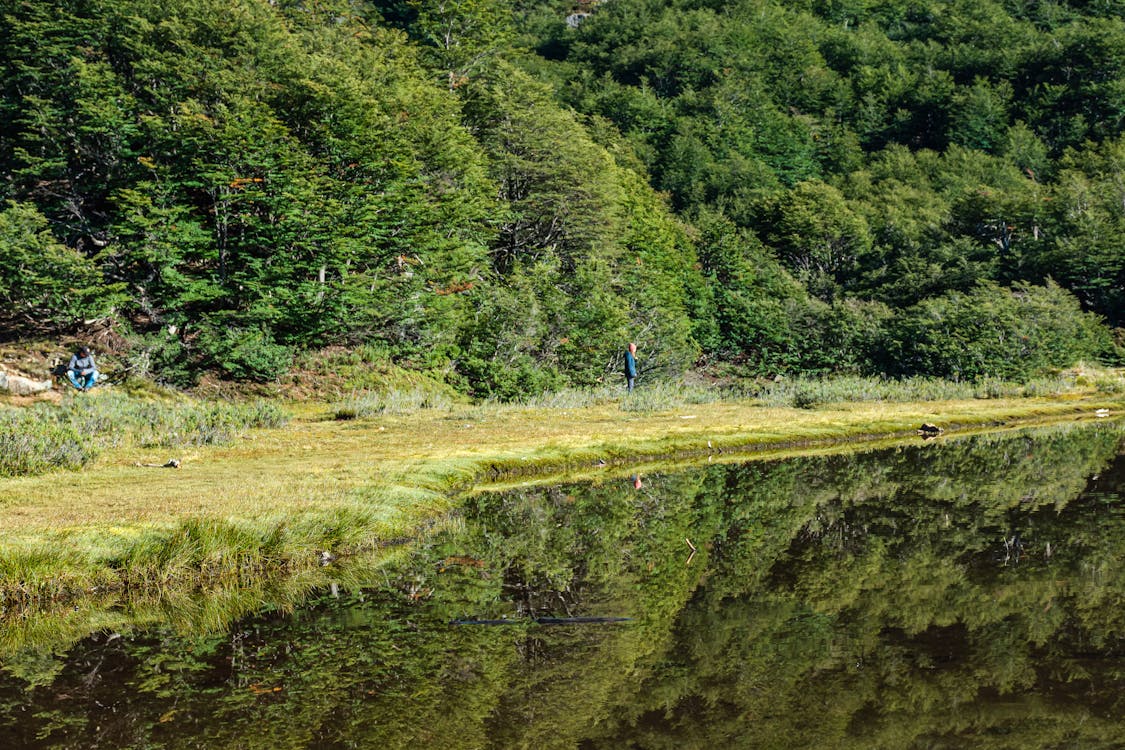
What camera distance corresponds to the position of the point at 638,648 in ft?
27.9

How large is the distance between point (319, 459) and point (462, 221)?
3225 centimetres

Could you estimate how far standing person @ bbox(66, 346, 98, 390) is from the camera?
3133 cm

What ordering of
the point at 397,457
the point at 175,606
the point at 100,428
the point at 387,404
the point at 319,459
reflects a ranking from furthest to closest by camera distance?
the point at 387,404 → the point at 100,428 → the point at 397,457 → the point at 319,459 → the point at 175,606

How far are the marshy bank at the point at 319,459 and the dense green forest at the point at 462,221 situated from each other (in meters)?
8.18

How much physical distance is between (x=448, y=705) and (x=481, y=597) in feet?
10.3

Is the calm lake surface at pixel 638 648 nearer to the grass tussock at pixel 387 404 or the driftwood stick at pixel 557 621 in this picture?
the driftwood stick at pixel 557 621

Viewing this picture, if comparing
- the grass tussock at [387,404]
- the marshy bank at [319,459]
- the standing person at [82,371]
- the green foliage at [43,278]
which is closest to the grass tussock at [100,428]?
the marshy bank at [319,459]

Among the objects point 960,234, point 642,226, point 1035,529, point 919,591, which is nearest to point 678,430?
point 1035,529

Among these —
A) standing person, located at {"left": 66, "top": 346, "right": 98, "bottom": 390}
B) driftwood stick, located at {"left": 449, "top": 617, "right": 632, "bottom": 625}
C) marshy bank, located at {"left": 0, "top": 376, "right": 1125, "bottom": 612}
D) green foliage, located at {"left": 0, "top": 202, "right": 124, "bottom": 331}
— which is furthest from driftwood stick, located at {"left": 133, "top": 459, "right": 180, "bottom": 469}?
green foliage, located at {"left": 0, "top": 202, "right": 124, "bottom": 331}

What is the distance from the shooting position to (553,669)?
8.05 metres

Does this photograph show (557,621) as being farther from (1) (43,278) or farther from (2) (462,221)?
(2) (462,221)

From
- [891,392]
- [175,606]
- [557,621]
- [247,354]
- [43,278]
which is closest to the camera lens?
[557,621]

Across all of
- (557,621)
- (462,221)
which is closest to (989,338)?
(462,221)

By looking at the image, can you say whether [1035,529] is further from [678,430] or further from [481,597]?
[678,430]
